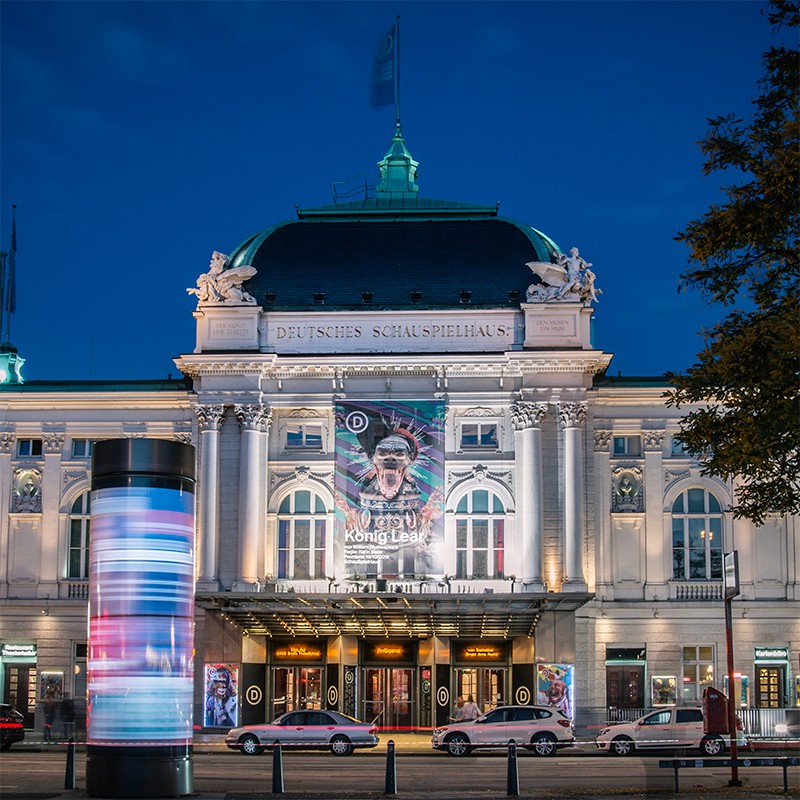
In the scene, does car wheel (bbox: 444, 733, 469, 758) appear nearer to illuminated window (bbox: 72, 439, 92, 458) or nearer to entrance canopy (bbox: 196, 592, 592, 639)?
entrance canopy (bbox: 196, 592, 592, 639)

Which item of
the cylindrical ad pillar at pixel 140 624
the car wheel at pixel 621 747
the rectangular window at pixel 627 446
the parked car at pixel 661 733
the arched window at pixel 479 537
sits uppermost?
the rectangular window at pixel 627 446

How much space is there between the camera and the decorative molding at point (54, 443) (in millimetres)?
60375

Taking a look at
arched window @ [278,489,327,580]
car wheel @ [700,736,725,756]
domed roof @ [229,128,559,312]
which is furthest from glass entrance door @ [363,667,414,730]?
car wheel @ [700,736,725,756]

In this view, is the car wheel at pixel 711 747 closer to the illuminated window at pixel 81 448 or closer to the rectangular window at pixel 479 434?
the rectangular window at pixel 479 434

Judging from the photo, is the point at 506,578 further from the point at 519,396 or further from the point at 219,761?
the point at 219,761

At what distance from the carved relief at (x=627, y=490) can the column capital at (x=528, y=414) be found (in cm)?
420

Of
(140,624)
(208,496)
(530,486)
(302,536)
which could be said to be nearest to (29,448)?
(208,496)

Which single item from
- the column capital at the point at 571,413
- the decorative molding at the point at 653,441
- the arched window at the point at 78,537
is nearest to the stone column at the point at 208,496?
the arched window at the point at 78,537

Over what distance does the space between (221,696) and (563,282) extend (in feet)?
68.2

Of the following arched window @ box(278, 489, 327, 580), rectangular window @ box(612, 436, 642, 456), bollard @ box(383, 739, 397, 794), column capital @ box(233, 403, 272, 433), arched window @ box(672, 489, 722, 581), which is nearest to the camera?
bollard @ box(383, 739, 397, 794)

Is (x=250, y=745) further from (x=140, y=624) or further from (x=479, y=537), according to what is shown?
(x=140, y=624)

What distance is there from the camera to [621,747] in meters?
Answer: 44.2

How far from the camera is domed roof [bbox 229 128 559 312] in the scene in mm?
59125

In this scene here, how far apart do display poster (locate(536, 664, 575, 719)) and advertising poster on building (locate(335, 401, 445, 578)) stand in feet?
18.3
